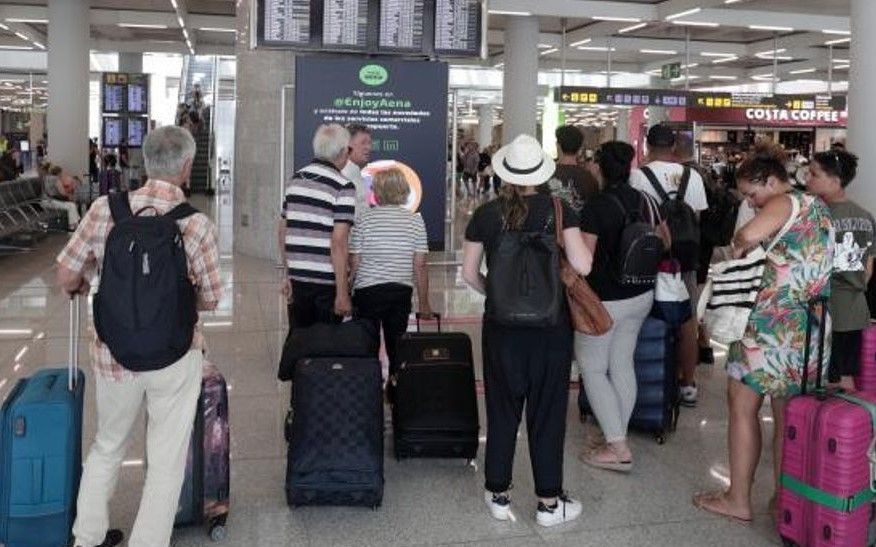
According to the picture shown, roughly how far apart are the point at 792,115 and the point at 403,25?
529 inches

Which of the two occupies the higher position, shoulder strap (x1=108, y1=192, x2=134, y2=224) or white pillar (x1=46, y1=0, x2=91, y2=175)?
white pillar (x1=46, y1=0, x2=91, y2=175)

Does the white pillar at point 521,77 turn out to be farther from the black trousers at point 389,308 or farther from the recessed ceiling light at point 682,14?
the black trousers at point 389,308

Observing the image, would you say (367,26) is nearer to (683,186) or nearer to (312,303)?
(683,186)

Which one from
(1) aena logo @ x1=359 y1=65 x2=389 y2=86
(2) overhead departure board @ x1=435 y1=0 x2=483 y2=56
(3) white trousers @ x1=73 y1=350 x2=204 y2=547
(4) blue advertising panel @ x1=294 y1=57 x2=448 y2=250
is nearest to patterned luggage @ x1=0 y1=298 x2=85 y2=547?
(3) white trousers @ x1=73 y1=350 x2=204 y2=547

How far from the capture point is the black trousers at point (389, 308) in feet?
15.0

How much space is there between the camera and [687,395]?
17.9 ft

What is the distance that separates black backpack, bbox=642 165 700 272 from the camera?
4785 millimetres

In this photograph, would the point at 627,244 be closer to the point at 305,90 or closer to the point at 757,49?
the point at 305,90

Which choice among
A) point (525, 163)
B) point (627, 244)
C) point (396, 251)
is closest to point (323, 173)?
point (396, 251)

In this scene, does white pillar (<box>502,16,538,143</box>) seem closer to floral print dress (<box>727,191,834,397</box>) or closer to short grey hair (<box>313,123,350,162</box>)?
short grey hair (<box>313,123,350,162</box>)

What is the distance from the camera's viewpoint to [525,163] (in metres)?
3.50

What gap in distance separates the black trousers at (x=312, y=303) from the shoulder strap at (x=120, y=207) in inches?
60.8

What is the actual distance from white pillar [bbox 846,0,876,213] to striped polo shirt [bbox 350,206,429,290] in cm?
414

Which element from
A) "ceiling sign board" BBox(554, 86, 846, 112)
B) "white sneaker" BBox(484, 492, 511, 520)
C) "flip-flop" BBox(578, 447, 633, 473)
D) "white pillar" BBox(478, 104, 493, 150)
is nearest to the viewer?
"white sneaker" BBox(484, 492, 511, 520)
